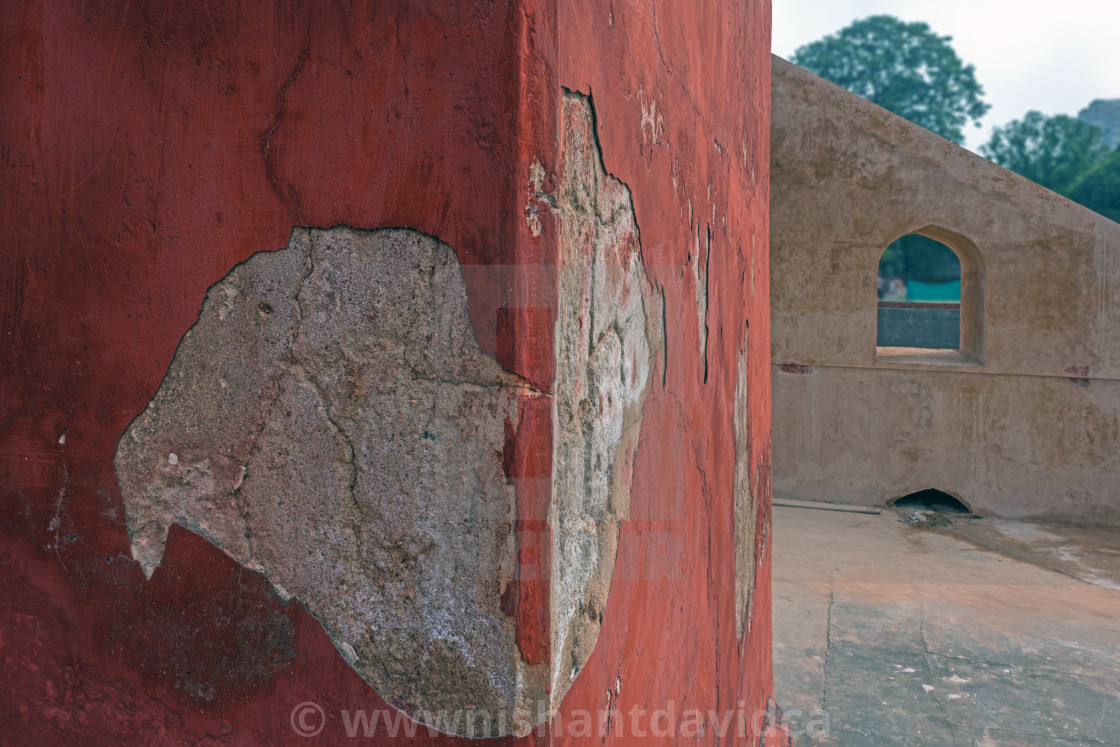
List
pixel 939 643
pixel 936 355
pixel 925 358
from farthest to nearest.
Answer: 1. pixel 936 355
2. pixel 925 358
3. pixel 939 643

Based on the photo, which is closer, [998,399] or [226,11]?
[226,11]

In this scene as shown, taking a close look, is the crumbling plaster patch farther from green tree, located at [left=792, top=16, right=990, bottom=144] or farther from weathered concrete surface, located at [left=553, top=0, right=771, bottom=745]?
green tree, located at [left=792, top=16, right=990, bottom=144]

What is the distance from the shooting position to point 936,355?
6711mm

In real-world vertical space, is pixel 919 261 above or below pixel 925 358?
above

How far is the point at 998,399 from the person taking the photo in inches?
240

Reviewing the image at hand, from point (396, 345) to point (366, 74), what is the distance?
0.86 feet

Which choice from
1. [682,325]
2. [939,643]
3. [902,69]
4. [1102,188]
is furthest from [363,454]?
[902,69]

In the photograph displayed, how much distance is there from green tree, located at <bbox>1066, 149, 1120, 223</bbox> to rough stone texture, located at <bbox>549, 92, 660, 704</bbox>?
2038 cm

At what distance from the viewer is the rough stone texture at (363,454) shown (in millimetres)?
753

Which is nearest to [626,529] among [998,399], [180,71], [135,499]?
[135,499]

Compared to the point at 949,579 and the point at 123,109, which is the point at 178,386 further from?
the point at 949,579

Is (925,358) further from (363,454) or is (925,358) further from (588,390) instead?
(363,454)

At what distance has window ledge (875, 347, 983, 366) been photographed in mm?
6250

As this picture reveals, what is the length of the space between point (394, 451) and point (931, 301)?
13876 mm
